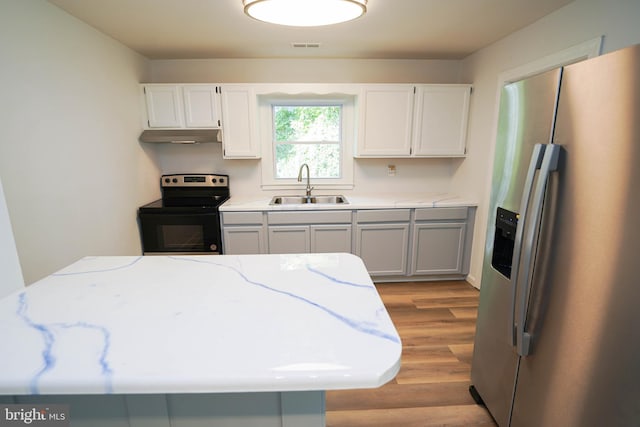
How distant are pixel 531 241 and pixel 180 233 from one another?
272cm

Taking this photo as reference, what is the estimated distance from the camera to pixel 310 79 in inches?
128

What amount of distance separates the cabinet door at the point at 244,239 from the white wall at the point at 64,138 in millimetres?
837

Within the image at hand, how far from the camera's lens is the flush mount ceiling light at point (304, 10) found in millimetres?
1160

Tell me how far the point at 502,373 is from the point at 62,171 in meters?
2.85

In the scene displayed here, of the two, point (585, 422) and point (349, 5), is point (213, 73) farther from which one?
point (585, 422)

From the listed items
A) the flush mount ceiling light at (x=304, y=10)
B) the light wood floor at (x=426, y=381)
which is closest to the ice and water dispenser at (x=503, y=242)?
the light wood floor at (x=426, y=381)

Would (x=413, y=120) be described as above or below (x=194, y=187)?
above

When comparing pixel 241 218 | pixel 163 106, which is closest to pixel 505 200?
pixel 241 218

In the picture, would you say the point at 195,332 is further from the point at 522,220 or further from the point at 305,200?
the point at 305,200

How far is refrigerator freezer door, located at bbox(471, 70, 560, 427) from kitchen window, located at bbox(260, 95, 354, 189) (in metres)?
2.12

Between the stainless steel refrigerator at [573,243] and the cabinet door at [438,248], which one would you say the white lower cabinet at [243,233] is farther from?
the stainless steel refrigerator at [573,243]

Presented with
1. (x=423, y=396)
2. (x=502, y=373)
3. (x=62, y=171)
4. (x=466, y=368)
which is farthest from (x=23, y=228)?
(x=466, y=368)

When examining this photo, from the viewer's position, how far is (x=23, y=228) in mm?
1681

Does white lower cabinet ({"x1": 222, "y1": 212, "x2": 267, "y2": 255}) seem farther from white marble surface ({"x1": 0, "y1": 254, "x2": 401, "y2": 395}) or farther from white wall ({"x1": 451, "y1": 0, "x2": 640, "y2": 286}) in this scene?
white wall ({"x1": 451, "y1": 0, "x2": 640, "y2": 286})
